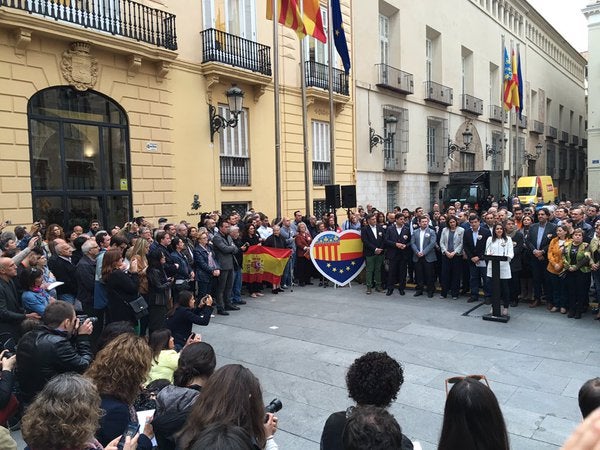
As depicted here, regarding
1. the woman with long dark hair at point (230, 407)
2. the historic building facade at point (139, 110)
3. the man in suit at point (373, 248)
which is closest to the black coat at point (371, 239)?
the man in suit at point (373, 248)

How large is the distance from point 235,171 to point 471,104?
20.1m

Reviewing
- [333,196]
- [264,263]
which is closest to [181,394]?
[264,263]

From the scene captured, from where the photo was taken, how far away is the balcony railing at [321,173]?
19.9 meters

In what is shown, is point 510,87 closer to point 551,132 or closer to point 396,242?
point 396,242

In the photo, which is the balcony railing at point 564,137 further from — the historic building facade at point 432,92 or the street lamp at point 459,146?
the street lamp at point 459,146

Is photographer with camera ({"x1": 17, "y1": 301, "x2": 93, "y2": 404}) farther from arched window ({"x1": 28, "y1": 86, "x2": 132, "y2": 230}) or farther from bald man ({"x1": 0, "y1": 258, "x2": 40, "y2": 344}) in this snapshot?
arched window ({"x1": 28, "y1": 86, "x2": 132, "y2": 230})

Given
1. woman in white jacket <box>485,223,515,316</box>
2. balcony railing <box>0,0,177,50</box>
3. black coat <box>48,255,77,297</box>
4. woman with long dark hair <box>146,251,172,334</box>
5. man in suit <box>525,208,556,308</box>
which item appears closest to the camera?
black coat <box>48,255,77,297</box>

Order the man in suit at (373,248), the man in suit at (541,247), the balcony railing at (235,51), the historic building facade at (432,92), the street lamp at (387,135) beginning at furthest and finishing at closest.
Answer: the historic building facade at (432,92)
the street lamp at (387,135)
the balcony railing at (235,51)
the man in suit at (373,248)
the man in suit at (541,247)

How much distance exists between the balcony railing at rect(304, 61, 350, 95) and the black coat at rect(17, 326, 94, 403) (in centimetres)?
1591

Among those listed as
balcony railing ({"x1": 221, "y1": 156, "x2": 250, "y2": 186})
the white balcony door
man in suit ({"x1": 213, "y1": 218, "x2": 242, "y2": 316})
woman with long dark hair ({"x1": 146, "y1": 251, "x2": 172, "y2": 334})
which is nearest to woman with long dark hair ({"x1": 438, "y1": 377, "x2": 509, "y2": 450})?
woman with long dark hair ({"x1": 146, "y1": 251, "x2": 172, "y2": 334})

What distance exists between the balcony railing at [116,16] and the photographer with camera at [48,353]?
972cm

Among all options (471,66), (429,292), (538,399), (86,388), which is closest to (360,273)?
(429,292)

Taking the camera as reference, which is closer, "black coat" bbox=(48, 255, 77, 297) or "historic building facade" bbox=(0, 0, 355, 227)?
"black coat" bbox=(48, 255, 77, 297)

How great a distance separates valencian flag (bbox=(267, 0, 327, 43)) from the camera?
14023 mm
